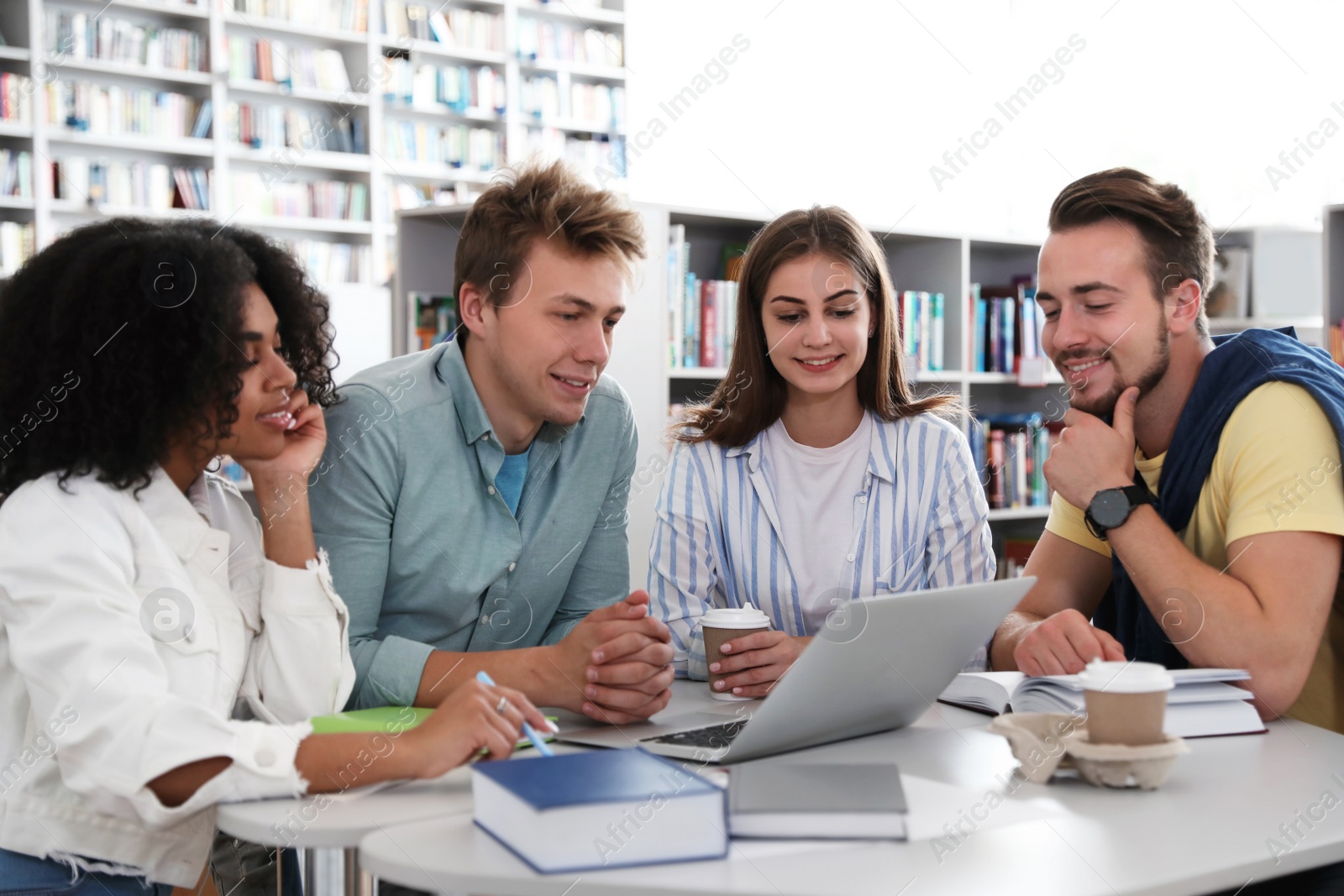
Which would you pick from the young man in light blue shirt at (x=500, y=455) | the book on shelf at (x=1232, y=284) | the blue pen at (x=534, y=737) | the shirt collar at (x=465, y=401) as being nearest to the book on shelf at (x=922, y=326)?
the book on shelf at (x=1232, y=284)

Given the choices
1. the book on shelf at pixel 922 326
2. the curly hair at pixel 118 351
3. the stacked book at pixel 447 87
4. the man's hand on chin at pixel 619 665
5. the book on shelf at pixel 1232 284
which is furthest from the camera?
the stacked book at pixel 447 87

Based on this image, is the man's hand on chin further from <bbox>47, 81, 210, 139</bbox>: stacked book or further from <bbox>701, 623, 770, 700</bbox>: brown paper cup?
<bbox>47, 81, 210, 139</bbox>: stacked book

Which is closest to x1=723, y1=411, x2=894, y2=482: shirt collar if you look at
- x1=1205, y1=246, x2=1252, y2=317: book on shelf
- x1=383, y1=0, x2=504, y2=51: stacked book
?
x1=1205, y1=246, x2=1252, y2=317: book on shelf

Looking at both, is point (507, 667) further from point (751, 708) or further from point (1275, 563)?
point (1275, 563)

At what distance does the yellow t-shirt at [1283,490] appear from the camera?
4.64 feet

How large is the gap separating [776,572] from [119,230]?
1.12 metres

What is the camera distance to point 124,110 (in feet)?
18.0

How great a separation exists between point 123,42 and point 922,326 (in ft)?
13.4

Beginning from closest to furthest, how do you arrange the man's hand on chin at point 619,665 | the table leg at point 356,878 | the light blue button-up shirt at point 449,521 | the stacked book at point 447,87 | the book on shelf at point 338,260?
the table leg at point 356,878
the man's hand on chin at point 619,665
the light blue button-up shirt at point 449,521
the book on shelf at point 338,260
the stacked book at point 447,87

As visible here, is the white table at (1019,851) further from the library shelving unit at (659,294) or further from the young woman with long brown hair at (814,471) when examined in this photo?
the library shelving unit at (659,294)

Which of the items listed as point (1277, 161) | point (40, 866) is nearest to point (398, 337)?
point (40, 866)

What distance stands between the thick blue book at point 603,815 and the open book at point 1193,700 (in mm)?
509

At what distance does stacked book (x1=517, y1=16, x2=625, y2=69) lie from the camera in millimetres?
6449

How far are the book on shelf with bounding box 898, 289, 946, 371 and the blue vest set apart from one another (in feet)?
7.09
